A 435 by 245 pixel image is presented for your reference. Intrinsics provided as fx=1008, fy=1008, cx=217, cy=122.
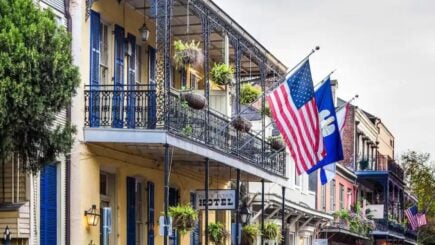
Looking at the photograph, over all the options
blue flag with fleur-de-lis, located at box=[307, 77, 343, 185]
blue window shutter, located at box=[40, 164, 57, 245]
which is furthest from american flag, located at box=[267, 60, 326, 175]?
blue window shutter, located at box=[40, 164, 57, 245]

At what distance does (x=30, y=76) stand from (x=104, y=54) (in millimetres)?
8046

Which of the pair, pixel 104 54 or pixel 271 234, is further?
pixel 271 234

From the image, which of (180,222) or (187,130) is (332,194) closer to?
(180,222)

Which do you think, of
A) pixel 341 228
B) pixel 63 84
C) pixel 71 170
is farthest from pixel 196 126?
pixel 341 228

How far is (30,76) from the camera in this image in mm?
14109

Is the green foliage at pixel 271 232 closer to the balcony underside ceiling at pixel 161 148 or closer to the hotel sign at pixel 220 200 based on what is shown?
the balcony underside ceiling at pixel 161 148

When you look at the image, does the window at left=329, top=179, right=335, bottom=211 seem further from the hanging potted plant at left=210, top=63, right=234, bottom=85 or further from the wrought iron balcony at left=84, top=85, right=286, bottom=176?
the wrought iron balcony at left=84, top=85, right=286, bottom=176

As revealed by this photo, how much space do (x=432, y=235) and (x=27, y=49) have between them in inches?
2763

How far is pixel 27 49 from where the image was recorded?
14062 millimetres

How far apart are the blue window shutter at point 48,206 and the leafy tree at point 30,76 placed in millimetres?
3780

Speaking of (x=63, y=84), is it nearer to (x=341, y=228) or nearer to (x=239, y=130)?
(x=239, y=130)

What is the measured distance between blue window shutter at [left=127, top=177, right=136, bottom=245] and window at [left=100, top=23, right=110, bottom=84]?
8.67 ft

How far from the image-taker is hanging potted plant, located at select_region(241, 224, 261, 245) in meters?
28.2

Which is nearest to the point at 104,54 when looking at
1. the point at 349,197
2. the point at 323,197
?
the point at 323,197
